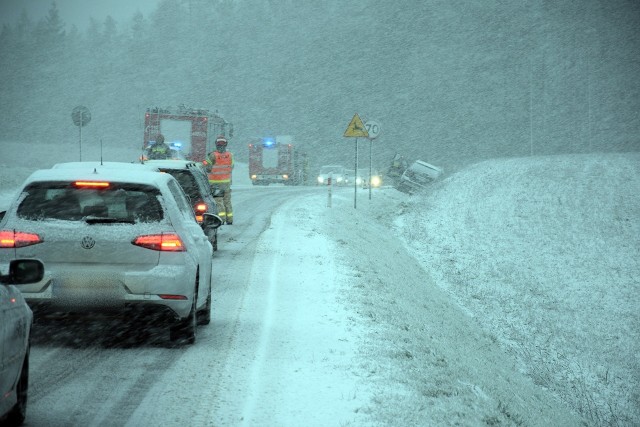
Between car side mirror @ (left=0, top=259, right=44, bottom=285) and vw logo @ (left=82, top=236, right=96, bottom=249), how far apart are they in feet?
8.53

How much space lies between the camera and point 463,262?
2517 centimetres

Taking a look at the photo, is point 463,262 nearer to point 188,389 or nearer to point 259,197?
point 259,197

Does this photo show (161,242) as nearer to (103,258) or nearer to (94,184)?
(103,258)

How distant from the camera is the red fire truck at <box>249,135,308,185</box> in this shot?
180 feet

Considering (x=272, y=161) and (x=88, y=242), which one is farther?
(x=272, y=161)

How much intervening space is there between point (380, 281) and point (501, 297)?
24.8 ft

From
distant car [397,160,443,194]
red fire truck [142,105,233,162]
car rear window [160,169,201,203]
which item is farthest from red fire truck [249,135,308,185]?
car rear window [160,169,201,203]

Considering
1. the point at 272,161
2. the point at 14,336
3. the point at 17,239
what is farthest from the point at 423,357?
the point at 272,161

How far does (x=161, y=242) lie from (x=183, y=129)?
92.7 feet

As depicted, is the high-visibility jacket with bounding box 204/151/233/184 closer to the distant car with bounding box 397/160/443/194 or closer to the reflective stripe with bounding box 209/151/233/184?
the reflective stripe with bounding box 209/151/233/184

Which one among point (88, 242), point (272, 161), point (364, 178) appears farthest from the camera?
point (272, 161)

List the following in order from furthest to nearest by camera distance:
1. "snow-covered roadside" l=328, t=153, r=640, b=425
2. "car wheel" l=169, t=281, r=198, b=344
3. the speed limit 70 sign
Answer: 1. the speed limit 70 sign
2. "snow-covered roadside" l=328, t=153, r=640, b=425
3. "car wheel" l=169, t=281, r=198, b=344

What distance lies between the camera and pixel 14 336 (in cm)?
484

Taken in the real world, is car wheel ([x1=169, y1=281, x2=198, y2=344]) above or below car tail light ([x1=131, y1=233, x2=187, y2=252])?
below
